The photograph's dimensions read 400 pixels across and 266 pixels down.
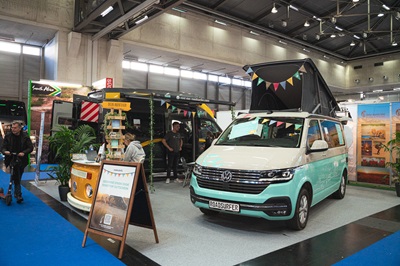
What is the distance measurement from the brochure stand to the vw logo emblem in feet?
3.54

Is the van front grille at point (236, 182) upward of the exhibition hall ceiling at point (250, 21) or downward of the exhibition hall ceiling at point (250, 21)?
downward

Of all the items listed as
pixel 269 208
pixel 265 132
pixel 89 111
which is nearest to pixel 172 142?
pixel 89 111

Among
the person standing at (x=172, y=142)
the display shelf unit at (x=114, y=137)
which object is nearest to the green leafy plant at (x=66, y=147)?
the display shelf unit at (x=114, y=137)

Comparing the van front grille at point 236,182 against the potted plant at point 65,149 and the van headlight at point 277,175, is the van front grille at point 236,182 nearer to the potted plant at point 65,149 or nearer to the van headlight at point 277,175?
the van headlight at point 277,175

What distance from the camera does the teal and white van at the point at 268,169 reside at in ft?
13.2

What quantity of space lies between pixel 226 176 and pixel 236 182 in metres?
0.16

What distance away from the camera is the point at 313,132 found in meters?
5.05

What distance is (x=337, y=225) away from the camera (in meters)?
4.81

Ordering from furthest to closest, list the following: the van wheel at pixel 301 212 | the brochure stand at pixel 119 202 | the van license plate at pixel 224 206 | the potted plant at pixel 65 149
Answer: the potted plant at pixel 65 149 < the van wheel at pixel 301 212 < the van license plate at pixel 224 206 < the brochure stand at pixel 119 202

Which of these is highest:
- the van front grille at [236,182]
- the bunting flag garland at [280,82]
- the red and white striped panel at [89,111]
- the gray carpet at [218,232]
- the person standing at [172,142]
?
the bunting flag garland at [280,82]

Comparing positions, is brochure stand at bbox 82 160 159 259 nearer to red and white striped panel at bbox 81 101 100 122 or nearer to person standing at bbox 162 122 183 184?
person standing at bbox 162 122 183 184

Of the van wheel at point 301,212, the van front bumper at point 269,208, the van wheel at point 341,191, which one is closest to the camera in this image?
the van front bumper at point 269,208

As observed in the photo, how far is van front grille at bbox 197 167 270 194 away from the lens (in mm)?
4035

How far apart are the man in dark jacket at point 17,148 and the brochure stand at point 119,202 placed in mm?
2552
